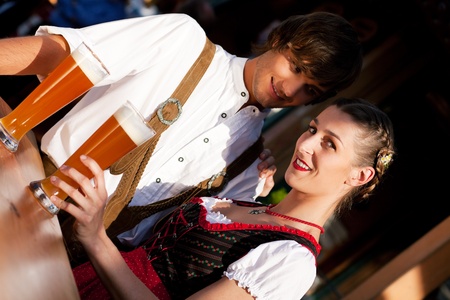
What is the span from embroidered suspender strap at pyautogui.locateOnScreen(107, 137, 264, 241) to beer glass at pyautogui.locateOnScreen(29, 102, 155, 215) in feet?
1.91

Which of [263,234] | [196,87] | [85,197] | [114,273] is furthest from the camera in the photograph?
[196,87]

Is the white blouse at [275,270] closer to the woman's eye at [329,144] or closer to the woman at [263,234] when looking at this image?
the woman at [263,234]

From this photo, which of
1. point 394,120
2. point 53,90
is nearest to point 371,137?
point 53,90

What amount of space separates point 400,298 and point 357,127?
1422mm

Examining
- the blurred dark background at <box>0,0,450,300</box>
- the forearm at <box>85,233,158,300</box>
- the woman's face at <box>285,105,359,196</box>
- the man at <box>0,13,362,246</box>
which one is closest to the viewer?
the forearm at <box>85,233,158,300</box>

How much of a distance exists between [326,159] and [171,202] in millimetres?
589

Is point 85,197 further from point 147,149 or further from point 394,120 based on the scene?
point 394,120

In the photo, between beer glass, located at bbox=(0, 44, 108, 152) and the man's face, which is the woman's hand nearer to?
beer glass, located at bbox=(0, 44, 108, 152)

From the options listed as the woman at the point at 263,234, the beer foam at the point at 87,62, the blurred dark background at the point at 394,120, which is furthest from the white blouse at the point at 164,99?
the blurred dark background at the point at 394,120

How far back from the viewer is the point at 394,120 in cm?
414

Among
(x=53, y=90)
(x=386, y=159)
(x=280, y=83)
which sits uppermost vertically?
(x=53, y=90)

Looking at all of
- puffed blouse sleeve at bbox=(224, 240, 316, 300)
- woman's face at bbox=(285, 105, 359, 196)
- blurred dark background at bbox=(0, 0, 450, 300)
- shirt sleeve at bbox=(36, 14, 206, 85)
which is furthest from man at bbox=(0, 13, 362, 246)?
blurred dark background at bbox=(0, 0, 450, 300)

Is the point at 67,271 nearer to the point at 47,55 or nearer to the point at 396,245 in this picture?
the point at 47,55

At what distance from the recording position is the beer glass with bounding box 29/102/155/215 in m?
1.33
